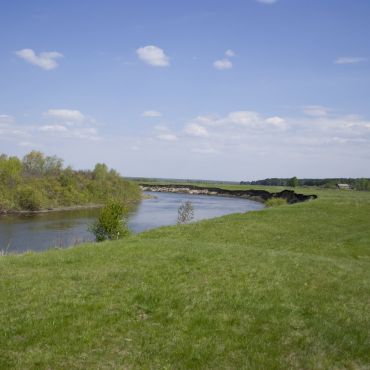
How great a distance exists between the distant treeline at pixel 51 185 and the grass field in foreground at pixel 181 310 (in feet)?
192

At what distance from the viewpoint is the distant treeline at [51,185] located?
9506 centimetres

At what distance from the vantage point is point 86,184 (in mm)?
127000

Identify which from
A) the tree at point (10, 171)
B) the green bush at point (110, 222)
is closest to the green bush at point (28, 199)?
the tree at point (10, 171)

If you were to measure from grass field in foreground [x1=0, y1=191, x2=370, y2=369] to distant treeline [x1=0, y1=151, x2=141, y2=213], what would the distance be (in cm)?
5860

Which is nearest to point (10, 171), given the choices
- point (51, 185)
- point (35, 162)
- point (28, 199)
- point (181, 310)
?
point (51, 185)

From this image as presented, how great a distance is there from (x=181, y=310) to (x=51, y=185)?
10854cm

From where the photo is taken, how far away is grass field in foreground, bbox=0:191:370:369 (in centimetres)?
725

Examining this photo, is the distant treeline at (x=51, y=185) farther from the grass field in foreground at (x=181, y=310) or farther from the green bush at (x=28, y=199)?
the grass field in foreground at (x=181, y=310)

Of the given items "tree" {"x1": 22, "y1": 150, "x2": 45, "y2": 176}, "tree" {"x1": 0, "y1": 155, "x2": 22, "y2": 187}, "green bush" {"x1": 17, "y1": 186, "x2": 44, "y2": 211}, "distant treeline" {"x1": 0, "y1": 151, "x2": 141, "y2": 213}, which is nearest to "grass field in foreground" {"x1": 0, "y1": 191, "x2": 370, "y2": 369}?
"distant treeline" {"x1": 0, "y1": 151, "x2": 141, "y2": 213}

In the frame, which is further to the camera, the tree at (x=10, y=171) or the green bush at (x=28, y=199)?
the tree at (x=10, y=171)

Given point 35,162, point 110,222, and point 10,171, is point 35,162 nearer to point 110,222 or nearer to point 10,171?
point 10,171

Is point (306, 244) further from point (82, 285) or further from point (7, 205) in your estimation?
point (7, 205)

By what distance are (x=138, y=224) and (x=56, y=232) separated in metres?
14.1

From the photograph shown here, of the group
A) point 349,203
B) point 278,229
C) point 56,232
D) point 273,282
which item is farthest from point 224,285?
point 56,232
